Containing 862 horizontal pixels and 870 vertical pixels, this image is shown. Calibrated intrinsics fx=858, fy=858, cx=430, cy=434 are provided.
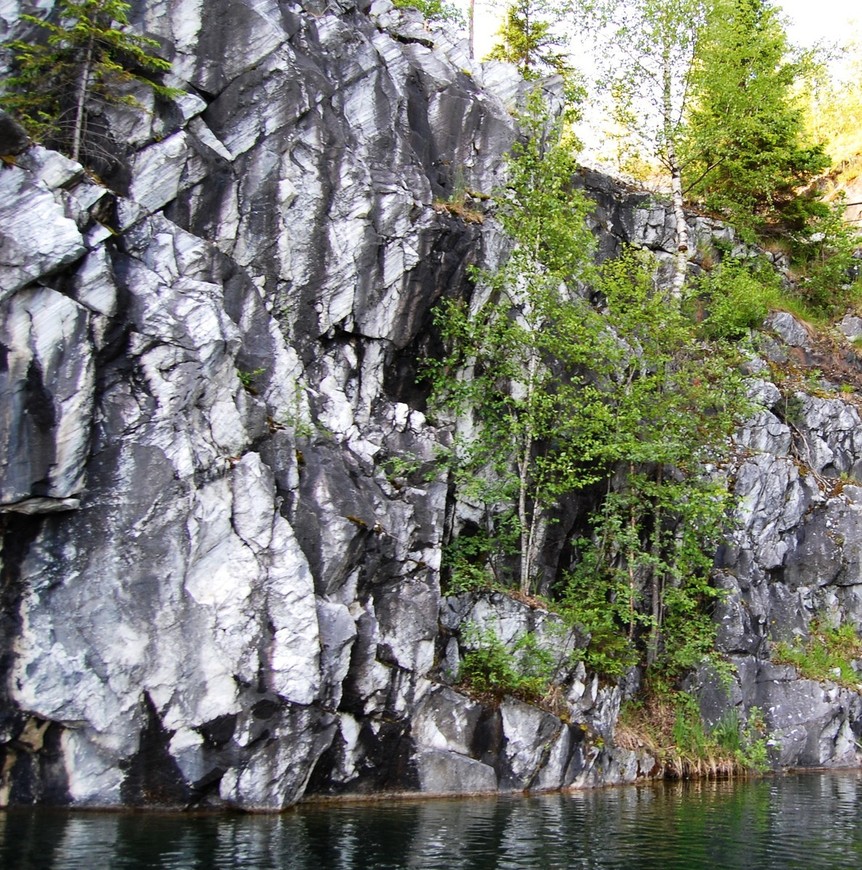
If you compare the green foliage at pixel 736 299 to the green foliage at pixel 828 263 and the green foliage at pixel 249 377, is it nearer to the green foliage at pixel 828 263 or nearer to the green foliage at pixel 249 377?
the green foliage at pixel 828 263

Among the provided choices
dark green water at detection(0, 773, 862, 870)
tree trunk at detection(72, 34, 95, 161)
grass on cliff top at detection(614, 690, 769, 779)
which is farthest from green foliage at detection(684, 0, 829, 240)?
dark green water at detection(0, 773, 862, 870)

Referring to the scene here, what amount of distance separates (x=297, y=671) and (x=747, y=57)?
31.5m

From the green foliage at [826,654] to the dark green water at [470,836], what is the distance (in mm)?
6983

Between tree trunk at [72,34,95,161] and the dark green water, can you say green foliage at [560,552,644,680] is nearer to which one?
the dark green water

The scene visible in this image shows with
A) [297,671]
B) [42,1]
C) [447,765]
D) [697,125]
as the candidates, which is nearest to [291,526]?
[297,671]

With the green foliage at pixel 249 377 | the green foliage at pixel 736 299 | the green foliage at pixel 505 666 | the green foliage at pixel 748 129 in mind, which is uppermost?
the green foliage at pixel 748 129

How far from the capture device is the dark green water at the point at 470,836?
440 inches

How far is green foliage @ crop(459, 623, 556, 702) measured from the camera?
19688mm

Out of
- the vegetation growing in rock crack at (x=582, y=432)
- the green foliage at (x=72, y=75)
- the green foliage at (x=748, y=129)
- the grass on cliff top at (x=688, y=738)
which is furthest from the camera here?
the green foliage at (x=748, y=129)

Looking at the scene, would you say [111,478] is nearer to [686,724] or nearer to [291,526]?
[291,526]

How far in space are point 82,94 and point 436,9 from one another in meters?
18.7

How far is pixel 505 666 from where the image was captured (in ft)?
64.5

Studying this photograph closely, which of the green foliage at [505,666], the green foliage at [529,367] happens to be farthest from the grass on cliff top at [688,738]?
the green foliage at [529,367]

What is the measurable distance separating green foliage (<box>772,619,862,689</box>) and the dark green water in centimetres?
698
